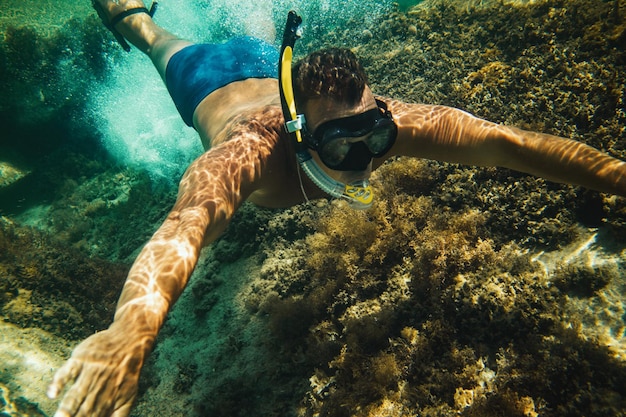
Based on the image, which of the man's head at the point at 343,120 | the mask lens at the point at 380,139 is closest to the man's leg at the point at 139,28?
the man's head at the point at 343,120

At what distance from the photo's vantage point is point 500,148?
3135mm

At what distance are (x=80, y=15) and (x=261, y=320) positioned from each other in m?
16.1

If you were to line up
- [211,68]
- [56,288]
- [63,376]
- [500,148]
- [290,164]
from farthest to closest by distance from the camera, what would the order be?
[56,288] < [211,68] < [290,164] < [500,148] < [63,376]

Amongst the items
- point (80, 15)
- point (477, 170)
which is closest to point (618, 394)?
point (477, 170)

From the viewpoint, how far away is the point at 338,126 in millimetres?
2707

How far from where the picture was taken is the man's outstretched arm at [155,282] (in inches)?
59.1

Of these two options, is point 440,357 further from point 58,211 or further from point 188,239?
point 58,211

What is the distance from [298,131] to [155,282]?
160 cm

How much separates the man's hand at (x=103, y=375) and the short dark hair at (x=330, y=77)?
2.28 metres

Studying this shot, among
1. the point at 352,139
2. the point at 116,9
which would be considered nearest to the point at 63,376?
the point at 352,139

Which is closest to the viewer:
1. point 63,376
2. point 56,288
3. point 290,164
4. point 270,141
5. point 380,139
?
point 63,376

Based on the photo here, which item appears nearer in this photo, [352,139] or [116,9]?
[352,139]

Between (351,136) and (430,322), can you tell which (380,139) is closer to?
(351,136)

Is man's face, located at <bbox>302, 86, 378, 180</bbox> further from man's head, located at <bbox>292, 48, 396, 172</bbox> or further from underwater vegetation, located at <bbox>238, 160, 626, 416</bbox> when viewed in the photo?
underwater vegetation, located at <bbox>238, 160, 626, 416</bbox>
